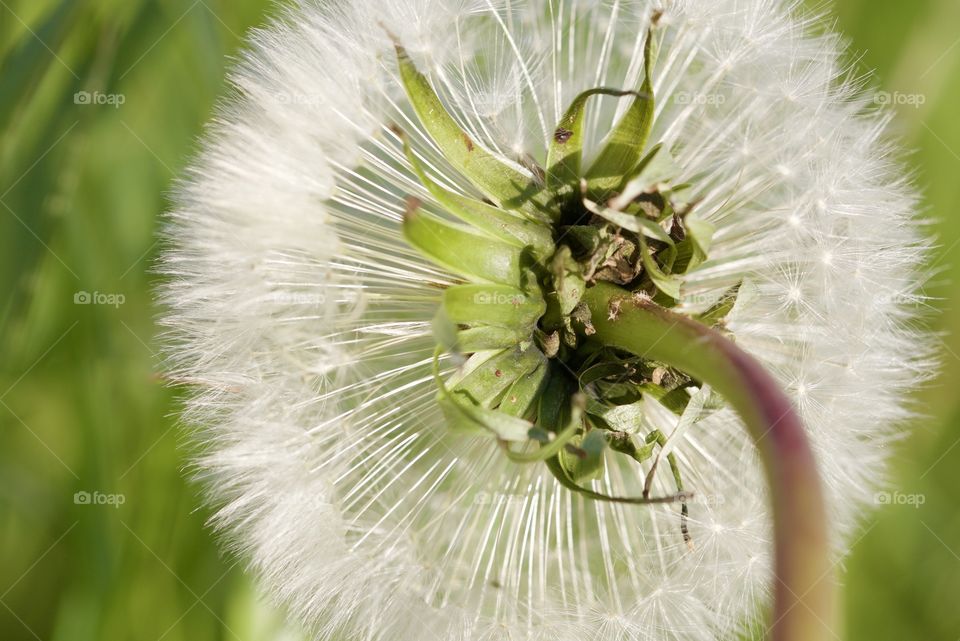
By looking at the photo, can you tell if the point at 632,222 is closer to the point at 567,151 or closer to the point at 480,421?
the point at 567,151

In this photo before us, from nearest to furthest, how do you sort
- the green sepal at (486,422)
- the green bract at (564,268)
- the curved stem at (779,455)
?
the curved stem at (779,455) → the green sepal at (486,422) → the green bract at (564,268)

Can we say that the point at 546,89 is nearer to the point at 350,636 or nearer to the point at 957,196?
the point at 350,636

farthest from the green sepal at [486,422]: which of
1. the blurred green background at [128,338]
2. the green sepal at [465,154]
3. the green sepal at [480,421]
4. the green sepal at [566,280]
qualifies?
the blurred green background at [128,338]

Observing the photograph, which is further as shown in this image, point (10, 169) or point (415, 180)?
point (10, 169)

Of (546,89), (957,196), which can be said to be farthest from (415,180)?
(957,196)

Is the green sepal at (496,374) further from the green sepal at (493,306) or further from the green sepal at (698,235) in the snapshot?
the green sepal at (698,235)

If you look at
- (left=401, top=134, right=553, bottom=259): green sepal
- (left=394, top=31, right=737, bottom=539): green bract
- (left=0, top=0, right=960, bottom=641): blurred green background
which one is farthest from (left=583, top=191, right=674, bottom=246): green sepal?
(left=0, top=0, right=960, bottom=641): blurred green background

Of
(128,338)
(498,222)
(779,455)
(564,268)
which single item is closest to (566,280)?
(564,268)
